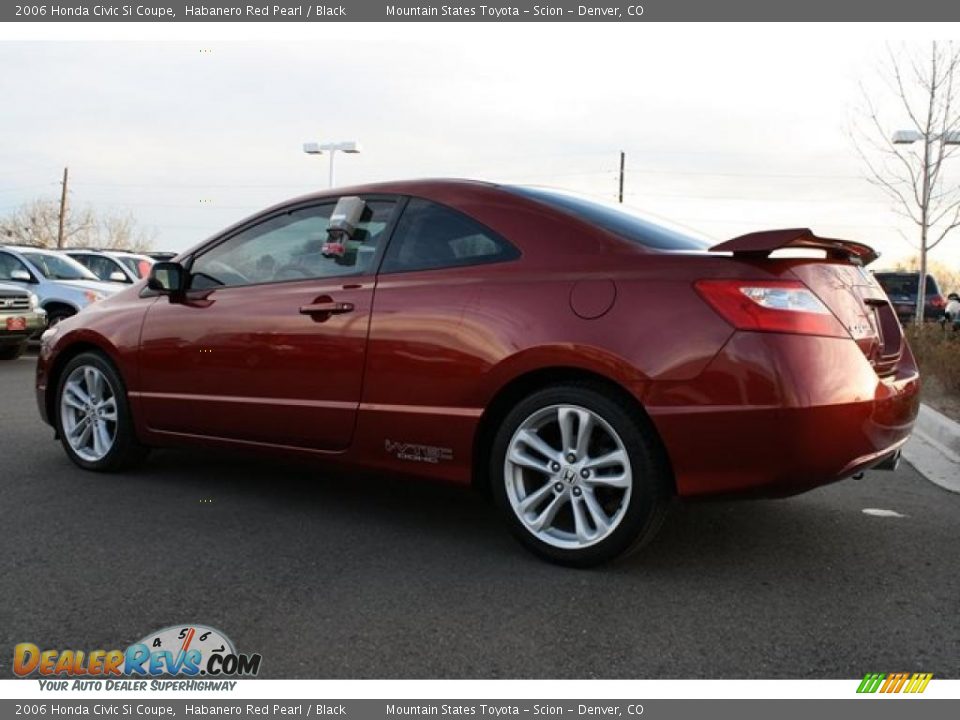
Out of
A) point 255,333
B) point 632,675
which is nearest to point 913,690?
point 632,675

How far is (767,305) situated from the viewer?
3123mm

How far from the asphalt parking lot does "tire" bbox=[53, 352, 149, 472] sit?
218 mm

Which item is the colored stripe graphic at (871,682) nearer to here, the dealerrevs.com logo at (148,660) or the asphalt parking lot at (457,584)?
the asphalt parking lot at (457,584)

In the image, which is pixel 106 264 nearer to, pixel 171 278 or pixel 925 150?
pixel 171 278

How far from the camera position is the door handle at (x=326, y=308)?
158 inches

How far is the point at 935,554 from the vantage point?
3.73 metres

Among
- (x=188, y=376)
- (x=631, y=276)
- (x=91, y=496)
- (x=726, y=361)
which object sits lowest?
(x=91, y=496)

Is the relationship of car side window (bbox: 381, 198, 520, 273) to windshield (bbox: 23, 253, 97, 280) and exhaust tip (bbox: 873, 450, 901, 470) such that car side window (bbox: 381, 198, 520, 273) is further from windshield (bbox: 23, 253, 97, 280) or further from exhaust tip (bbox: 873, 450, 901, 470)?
windshield (bbox: 23, 253, 97, 280)

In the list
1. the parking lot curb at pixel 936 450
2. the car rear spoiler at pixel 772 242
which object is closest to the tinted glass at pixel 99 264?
the parking lot curb at pixel 936 450

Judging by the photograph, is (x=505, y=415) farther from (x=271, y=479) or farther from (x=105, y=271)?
(x=105, y=271)

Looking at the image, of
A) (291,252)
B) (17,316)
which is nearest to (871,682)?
(291,252)

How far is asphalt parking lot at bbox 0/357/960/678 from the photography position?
2.70 metres

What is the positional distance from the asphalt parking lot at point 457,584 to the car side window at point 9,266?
9917 mm

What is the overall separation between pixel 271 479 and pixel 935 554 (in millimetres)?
3392
